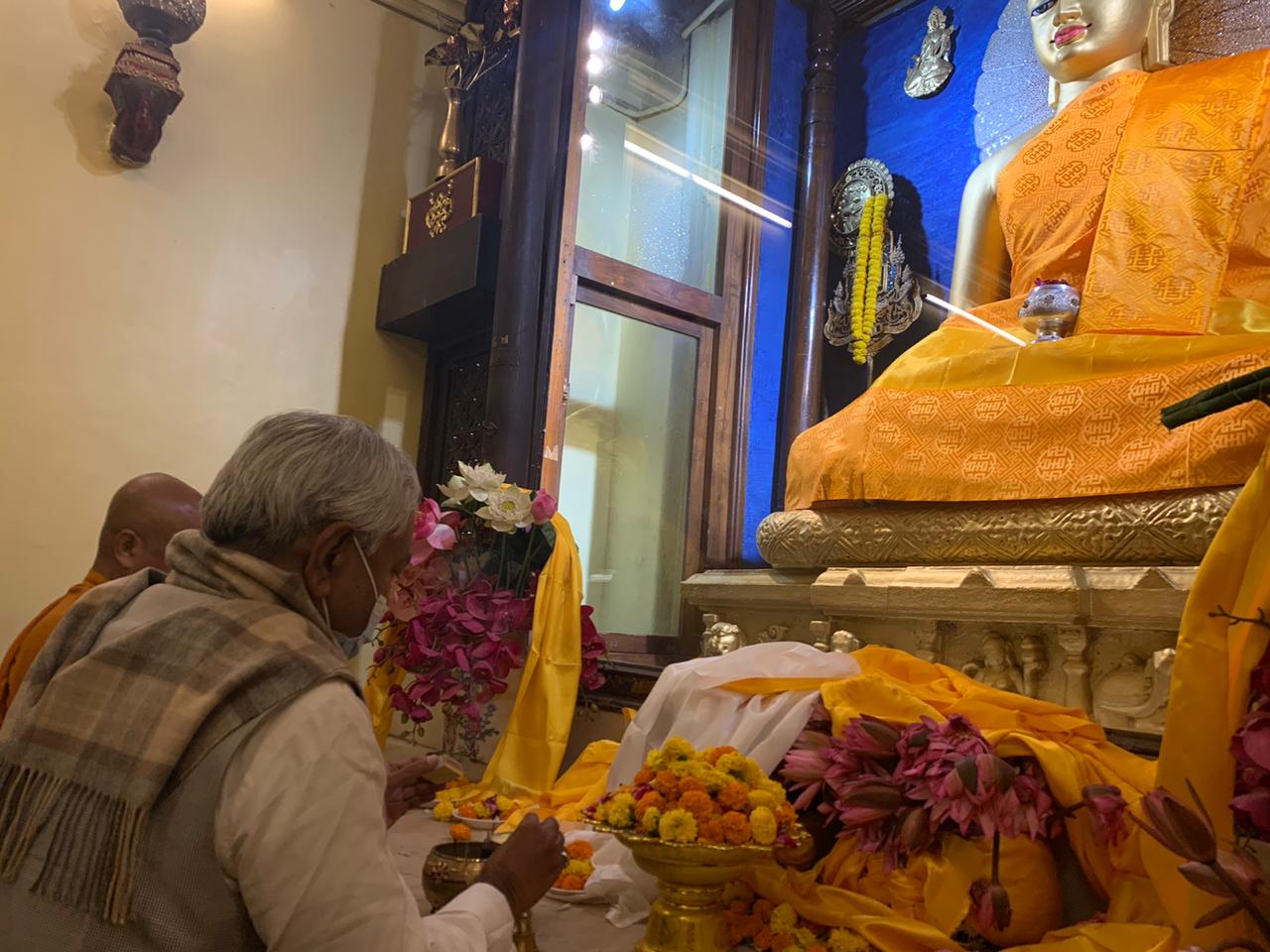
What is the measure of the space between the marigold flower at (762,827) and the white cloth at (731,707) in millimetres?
313

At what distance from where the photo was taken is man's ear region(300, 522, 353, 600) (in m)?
1.09

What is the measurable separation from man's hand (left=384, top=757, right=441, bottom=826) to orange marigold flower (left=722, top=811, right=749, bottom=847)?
460 mm

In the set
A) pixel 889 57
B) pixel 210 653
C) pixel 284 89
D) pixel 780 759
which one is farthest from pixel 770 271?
pixel 210 653

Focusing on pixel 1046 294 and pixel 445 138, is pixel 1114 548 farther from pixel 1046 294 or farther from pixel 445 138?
pixel 445 138

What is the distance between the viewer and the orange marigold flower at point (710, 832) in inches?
60.6

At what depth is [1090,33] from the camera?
3.48 meters

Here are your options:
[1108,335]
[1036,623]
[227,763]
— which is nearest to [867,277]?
[1108,335]

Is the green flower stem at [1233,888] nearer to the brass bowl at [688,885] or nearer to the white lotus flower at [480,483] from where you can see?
the brass bowl at [688,885]

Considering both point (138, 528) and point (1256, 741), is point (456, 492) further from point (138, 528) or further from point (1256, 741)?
point (1256, 741)

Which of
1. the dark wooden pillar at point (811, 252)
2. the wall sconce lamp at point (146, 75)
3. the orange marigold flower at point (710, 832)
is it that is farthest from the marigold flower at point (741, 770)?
→ the wall sconce lamp at point (146, 75)

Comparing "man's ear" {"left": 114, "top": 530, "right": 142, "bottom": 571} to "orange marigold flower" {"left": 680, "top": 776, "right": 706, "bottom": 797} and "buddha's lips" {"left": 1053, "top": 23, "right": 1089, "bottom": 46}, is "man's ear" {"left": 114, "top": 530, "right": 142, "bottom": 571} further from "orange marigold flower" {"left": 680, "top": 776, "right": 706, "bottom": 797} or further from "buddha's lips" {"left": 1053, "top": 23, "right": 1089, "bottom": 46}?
"buddha's lips" {"left": 1053, "top": 23, "right": 1089, "bottom": 46}

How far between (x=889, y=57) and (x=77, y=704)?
4.63 m

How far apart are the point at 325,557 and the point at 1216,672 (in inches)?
43.5

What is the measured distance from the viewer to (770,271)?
14.7ft
